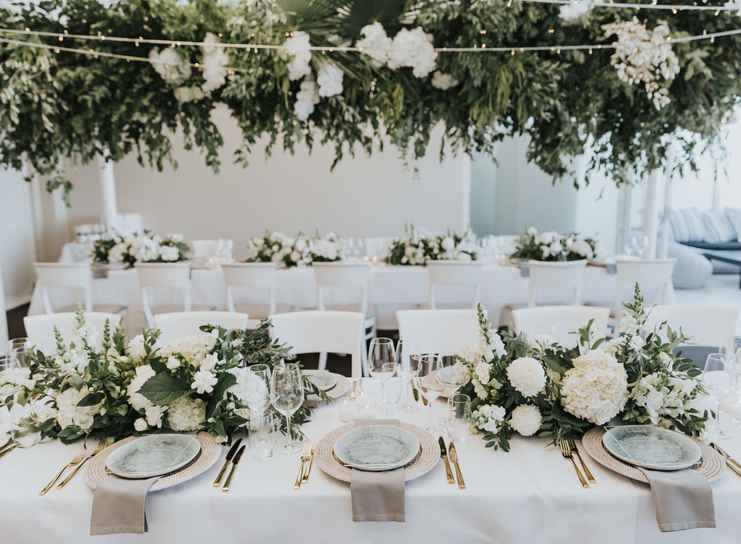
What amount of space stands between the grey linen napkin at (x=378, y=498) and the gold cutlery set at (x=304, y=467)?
5.0 inches

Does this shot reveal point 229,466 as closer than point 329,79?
Yes

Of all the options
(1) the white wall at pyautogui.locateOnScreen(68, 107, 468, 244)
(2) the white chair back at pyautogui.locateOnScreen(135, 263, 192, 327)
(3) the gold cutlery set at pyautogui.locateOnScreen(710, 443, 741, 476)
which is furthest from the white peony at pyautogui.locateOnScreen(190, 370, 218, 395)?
(1) the white wall at pyautogui.locateOnScreen(68, 107, 468, 244)

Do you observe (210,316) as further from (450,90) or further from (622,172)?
(622,172)

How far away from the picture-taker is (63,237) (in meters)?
7.85

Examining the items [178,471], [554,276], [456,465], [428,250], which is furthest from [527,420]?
[428,250]

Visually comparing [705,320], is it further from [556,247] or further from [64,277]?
[64,277]

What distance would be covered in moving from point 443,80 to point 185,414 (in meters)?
1.97

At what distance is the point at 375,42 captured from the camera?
2.60 m

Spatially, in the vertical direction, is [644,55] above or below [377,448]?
above

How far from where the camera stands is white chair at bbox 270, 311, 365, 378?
96.7 inches

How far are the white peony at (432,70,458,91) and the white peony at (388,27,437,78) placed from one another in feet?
0.30

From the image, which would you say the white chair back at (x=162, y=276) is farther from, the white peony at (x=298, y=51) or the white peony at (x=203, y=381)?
the white peony at (x=203, y=381)

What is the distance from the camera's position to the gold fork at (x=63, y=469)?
130cm

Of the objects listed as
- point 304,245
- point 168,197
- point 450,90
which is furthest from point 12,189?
point 450,90
